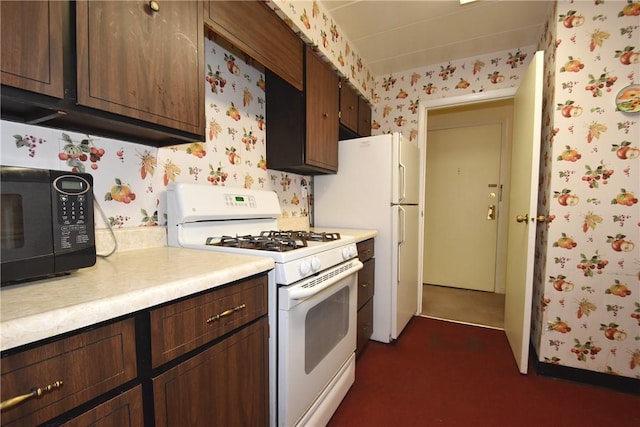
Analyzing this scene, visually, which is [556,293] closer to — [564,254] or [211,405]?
[564,254]

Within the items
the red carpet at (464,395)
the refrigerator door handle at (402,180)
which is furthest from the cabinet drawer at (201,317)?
the refrigerator door handle at (402,180)

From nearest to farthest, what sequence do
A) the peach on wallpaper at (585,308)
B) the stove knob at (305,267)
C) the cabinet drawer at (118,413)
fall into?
the cabinet drawer at (118,413), the stove knob at (305,267), the peach on wallpaper at (585,308)

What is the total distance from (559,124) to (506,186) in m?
1.74

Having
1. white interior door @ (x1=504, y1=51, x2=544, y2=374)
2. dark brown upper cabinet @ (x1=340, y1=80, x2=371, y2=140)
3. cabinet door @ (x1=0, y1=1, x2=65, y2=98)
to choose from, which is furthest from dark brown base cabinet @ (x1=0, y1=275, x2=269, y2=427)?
dark brown upper cabinet @ (x1=340, y1=80, x2=371, y2=140)

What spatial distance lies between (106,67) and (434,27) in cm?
217

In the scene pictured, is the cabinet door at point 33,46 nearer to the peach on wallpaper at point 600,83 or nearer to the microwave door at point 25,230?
the microwave door at point 25,230

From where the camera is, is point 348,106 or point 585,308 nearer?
point 585,308

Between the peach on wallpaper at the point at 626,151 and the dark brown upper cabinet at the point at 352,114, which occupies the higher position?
the dark brown upper cabinet at the point at 352,114

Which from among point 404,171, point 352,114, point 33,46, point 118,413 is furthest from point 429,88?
point 118,413

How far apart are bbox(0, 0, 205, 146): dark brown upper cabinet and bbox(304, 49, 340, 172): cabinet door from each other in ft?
2.69

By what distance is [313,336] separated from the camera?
1.23 meters

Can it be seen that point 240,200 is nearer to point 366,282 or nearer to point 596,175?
point 366,282

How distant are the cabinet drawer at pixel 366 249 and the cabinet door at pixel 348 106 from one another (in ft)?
3.20

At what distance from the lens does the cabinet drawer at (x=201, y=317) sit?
0.67 meters
